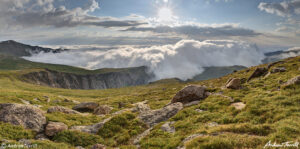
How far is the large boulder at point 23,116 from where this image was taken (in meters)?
14.7

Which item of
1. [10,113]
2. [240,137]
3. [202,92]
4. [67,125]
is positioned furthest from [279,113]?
[10,113]

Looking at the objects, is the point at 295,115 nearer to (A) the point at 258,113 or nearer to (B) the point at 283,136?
(A) the point at 258,113

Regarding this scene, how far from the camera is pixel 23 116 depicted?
15.5 metres

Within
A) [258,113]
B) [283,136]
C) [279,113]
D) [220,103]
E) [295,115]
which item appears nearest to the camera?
[283,136]

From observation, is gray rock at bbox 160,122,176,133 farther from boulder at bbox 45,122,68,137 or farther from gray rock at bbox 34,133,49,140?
gray rock at bbox 34,133,49,140

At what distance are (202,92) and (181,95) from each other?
140 inches

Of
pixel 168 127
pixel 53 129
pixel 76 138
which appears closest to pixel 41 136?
pixel 53 129

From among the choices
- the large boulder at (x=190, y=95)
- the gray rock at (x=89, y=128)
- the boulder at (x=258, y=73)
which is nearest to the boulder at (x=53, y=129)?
the gray rock at (x=89, y=128)

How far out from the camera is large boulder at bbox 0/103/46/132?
14.7 meters

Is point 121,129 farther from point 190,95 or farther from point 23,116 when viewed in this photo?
point 190,95

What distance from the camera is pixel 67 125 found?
16.9 meters

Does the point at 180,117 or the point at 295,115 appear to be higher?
the point at 295,115

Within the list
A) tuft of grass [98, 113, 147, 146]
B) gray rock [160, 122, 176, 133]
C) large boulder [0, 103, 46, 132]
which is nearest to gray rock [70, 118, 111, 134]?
tuft of grass [98, 113, 147, 146]

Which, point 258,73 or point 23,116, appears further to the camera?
point 258,73
